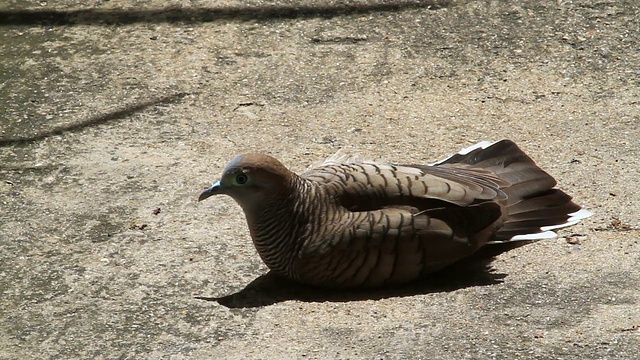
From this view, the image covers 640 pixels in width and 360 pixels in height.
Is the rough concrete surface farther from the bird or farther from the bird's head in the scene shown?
the bird's head

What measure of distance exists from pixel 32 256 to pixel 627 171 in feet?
10.7

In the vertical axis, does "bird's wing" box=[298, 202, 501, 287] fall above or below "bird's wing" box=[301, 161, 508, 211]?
below

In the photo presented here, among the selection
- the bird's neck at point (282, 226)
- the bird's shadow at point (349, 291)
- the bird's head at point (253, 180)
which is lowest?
the bird's shadow at point (349, 291)

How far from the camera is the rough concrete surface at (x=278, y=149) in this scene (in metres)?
4.55

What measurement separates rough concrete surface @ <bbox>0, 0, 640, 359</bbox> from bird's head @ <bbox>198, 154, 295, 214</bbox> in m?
0.44

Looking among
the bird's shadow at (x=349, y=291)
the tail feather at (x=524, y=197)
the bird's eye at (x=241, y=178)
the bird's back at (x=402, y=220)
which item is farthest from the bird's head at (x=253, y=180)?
the tail feather at (x=524, y=197)

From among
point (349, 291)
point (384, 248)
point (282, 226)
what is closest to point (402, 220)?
point (384, 248)

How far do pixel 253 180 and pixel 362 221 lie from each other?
551 millimetres

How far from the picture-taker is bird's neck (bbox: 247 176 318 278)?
16.0 ft

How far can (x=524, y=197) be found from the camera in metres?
5.25

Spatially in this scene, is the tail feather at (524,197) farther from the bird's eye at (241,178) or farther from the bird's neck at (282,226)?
the bird's eye at (241,178)

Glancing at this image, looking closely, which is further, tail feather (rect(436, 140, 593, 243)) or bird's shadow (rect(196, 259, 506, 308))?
tail feather (rect(436, 140, 593, 243))

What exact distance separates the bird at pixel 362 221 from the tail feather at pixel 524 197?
0.02 m

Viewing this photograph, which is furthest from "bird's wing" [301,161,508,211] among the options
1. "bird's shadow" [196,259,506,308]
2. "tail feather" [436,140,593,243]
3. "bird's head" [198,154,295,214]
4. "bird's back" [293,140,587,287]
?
"bird's shadow" [196,259,506,308]
